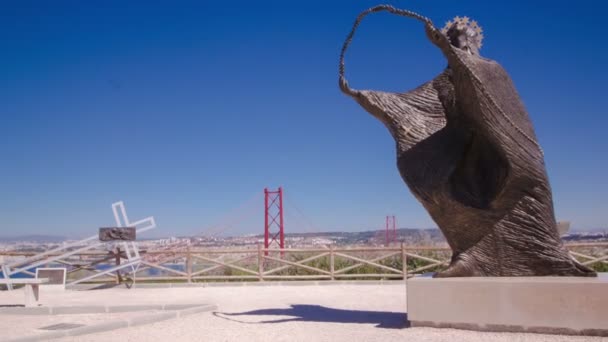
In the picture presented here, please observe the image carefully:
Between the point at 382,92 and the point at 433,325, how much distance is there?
3159 millimetres

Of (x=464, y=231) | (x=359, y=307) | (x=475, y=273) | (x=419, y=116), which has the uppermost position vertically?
(x=419, y=116)

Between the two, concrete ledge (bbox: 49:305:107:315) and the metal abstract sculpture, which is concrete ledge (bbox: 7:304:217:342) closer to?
concrete ledge (bbox: 49:305:107:315)

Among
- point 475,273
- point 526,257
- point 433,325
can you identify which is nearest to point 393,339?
point 433,325

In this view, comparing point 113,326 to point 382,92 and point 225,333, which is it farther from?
point 382,92

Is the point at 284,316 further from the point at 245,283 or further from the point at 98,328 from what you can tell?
the point at 245,283

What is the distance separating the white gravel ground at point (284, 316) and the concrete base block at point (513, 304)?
0.16 m

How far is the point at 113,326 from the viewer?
7203 mm

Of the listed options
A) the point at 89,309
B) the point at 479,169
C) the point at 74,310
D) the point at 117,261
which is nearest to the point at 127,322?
the point at 89,309

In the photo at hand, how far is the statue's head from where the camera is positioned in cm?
728

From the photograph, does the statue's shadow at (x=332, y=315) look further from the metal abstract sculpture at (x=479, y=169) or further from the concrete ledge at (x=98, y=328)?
the concrete ledge at (x=98, y=328)

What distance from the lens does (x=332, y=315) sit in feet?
27.0

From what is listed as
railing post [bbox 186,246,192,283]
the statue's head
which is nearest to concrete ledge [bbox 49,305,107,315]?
railing post [bbox 186,246,192,283]

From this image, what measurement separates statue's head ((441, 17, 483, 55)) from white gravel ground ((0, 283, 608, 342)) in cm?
368

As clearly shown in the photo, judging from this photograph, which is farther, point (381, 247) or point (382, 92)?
point (381, 247)
